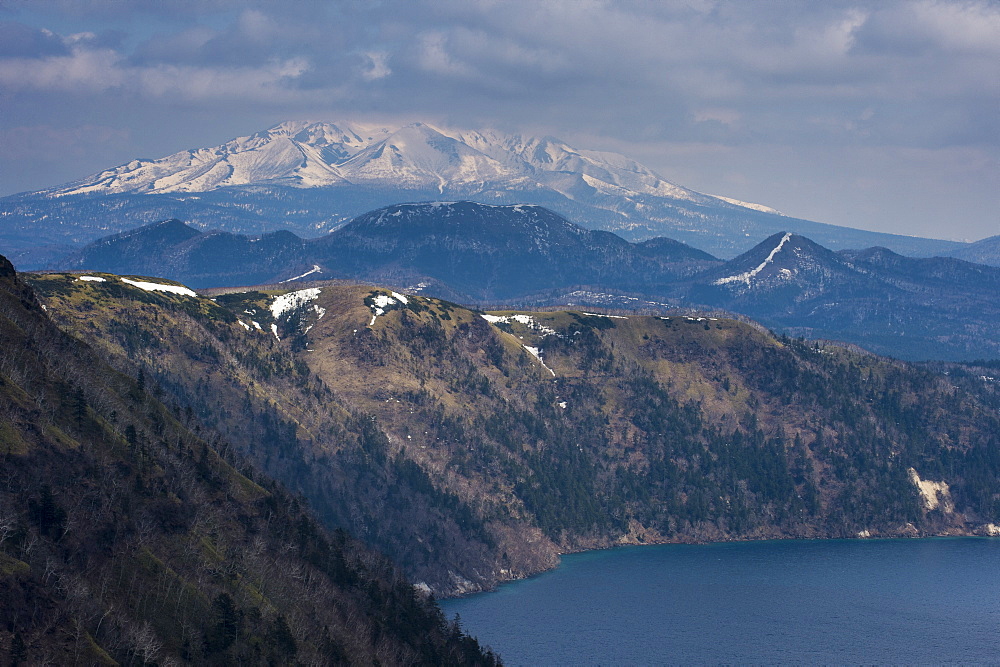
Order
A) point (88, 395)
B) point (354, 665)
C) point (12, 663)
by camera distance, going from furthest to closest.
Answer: point (88, 395), point (354, 665), point (12, 663)

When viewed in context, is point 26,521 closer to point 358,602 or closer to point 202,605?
point 202,605

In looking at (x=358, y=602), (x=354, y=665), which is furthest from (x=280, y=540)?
(x=354, y=665)

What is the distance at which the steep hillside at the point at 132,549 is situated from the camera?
13162 cm

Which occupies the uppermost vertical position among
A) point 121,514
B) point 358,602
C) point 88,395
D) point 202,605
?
point 88,395

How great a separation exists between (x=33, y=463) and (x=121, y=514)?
1344 centimetres

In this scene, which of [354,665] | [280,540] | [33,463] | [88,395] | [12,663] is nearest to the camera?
[12,663]

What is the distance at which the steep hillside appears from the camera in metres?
132

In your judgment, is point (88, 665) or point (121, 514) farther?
point (121, 514)

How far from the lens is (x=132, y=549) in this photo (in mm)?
152000

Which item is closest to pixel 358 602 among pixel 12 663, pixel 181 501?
pixel 181 501

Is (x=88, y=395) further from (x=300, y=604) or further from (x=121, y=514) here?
(x=300, y=604)

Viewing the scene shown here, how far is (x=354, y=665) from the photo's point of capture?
16850 cm

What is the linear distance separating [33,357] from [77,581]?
4959cm

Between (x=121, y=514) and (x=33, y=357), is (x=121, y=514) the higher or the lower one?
the lower one
